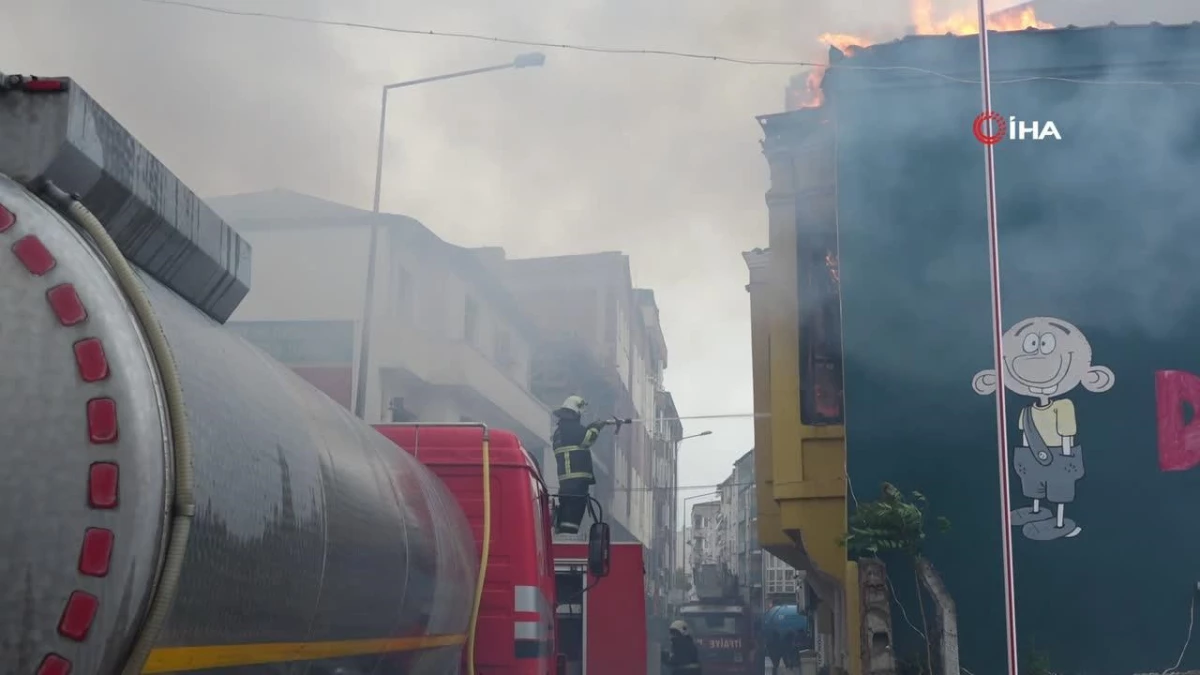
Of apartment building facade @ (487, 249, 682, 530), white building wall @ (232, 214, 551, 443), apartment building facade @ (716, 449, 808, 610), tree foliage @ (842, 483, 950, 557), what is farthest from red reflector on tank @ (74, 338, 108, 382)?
apartment building facade @ (716, 449, 808, 610)

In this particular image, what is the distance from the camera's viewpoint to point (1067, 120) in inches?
419

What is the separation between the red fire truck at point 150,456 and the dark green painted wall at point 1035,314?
24.1 ft

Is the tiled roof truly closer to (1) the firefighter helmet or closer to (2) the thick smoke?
(2) the thick smoke

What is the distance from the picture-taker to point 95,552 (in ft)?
6.36

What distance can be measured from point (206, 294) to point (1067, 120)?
930cm

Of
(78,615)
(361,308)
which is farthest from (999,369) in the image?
(361,308)

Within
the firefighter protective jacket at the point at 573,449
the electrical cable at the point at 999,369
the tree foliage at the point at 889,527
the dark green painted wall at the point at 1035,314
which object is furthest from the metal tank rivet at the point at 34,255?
the dark green painted wall at the point at 1035,314

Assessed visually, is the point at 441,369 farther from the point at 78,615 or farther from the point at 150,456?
the point at 78,615

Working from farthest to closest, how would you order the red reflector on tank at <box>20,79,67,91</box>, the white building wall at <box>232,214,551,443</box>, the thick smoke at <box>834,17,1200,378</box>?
the white building wall at <box>232,214,551,443</box> → the thick smoke at <box>834,17,1200,378</box> → the red reflector on tank at <box>20,79,67,91</box>

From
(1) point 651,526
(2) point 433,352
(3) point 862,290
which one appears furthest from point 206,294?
(1) point 651,526

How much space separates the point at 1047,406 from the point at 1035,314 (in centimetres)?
78

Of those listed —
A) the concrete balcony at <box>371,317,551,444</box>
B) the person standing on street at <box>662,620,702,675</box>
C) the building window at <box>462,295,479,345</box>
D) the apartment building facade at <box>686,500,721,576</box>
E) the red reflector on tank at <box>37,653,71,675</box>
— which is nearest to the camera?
the red reflector on tank at <box>37,653,71,675</box>

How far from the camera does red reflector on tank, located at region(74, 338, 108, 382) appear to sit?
2006 mm

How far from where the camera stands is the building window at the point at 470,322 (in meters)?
26.4
